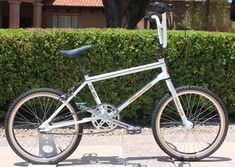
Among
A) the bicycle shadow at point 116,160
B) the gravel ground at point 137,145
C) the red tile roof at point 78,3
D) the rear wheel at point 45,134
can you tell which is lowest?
the bicycle shadow at point 116,160

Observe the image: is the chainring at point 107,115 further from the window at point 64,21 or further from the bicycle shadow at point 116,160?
the window at point 64,21

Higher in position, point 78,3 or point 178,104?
point 78,3

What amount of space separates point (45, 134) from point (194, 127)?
165 centimetres

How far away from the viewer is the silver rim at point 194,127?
5.38 metres

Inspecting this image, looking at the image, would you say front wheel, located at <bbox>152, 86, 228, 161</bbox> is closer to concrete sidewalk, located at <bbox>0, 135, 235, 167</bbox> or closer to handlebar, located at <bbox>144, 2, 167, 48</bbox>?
concrete sidewalk, located at <bbox>0, 135, 235, 167</bbox>

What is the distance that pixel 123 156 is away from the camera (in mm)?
5789

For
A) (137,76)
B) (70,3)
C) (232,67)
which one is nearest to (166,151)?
(137,76)

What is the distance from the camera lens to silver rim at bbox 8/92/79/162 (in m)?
5.32

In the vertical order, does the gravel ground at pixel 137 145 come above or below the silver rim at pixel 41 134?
below

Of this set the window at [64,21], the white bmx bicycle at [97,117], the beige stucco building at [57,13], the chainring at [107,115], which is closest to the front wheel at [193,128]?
the white bmx bicycle at [97,117]

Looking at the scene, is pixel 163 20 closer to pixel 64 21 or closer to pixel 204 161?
pixel 204 161

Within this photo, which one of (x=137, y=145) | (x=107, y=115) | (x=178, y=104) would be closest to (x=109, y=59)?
(x=137, y=145)

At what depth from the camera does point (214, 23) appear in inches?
1532

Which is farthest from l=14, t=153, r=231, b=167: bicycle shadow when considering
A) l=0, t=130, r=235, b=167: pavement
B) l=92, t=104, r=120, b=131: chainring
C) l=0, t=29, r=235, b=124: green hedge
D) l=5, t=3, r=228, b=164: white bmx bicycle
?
l=0, t=29, r=235, b=124: green hedge
